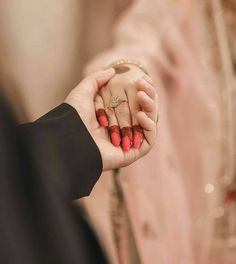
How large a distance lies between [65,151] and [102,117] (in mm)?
41

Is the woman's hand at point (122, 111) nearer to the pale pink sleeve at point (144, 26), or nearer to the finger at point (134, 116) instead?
the finger at point (134, 116)

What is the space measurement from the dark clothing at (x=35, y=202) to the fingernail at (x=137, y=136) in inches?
2.4

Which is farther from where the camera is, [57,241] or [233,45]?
[233,45]

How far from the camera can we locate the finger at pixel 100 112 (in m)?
0.32

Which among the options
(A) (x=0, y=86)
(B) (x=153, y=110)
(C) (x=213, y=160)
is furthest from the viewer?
(C) (x=213, y=160)

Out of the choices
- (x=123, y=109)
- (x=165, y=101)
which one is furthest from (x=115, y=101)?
(x=165, y=101)

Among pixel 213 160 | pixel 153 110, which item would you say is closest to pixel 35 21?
pixel 153 110

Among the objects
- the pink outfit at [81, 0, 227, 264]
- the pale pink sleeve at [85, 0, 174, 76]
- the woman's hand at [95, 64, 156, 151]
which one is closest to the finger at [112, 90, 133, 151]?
the woman's hand at [95, 64, 156, 151]

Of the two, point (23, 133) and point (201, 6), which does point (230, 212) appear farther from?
point (23, 133)

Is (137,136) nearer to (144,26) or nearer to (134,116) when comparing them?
(134,116)

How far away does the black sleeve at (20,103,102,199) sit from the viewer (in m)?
0.27

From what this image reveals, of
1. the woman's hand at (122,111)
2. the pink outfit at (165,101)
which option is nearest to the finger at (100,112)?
the woman's hand at (122,111)

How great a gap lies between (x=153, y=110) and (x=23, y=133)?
0.37 feet

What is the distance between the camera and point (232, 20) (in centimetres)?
76
